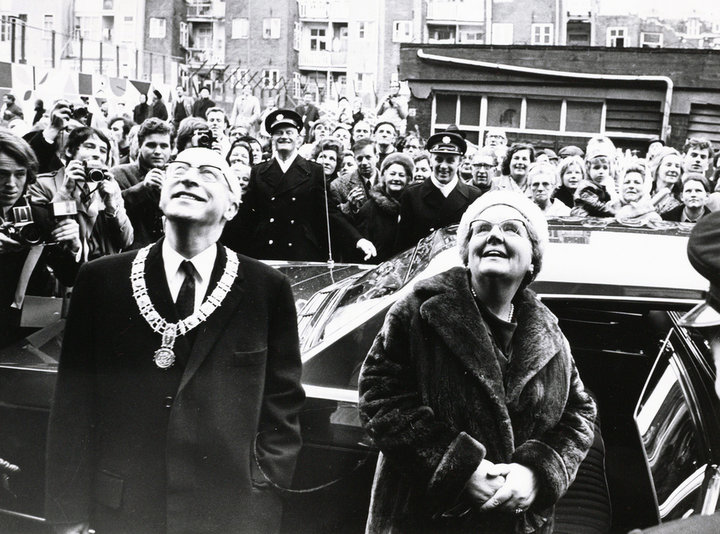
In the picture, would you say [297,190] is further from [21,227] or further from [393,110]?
[393,110]

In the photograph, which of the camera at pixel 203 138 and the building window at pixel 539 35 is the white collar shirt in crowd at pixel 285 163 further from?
the building window at pixel 539 35

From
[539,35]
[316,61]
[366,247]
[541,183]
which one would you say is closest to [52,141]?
[366,247]

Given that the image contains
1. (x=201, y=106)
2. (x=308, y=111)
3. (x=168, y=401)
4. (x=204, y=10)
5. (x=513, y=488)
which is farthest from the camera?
(x=308, y=111)

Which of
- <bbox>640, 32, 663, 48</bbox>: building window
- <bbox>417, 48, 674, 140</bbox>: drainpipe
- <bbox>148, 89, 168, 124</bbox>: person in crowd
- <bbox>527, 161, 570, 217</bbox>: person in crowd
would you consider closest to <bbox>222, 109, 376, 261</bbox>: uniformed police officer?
<bbox>527, 161, 570, 217</bbox>: person in crowd

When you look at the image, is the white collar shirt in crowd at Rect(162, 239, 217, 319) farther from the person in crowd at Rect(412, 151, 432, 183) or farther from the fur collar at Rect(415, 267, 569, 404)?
the person in crowd at Rect(412, 151, 432, 183)

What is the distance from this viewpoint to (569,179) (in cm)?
649

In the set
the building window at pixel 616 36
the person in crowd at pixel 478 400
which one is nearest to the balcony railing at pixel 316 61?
the building window at pixel 616 36

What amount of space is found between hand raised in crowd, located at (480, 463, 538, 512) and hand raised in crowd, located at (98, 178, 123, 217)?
8.28ft

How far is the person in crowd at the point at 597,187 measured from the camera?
19.0ft

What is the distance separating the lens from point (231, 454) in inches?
86.8

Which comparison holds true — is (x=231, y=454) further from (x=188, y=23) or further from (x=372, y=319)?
(x=188, y=23)

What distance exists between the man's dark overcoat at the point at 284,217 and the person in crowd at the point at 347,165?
146 centimetres

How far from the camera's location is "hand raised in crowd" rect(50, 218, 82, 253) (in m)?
3.15

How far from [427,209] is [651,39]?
51.2 ft
